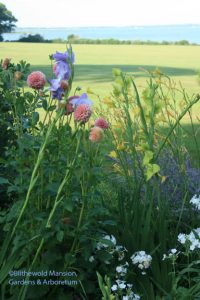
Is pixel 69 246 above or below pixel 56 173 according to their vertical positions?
below

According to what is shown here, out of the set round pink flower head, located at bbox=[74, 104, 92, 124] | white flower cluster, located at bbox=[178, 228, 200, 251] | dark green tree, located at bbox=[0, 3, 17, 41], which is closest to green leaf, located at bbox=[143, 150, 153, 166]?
white flower cluster, located at bbox=[178, 228, 200, 251]

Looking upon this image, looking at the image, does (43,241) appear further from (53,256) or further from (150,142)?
(150,142)

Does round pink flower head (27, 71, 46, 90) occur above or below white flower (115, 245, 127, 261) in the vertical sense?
above

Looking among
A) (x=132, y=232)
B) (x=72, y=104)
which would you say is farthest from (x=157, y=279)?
(x=72, y=104)

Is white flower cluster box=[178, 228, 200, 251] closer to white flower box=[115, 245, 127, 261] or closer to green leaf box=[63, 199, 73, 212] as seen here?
white flower box=[115, 245, 127, 261]

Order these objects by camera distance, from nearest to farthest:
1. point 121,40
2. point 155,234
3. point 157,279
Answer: point 157,279
point 155,234
point 121,40

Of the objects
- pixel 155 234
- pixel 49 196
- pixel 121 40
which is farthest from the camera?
pixel 121 40

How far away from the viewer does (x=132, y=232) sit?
8.52 ft

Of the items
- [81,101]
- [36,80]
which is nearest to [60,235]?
[81,101]

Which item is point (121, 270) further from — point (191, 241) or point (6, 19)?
point (6, 19)

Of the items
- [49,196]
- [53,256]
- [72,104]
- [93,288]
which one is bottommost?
[93,288]

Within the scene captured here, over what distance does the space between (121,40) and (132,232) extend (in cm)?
3944

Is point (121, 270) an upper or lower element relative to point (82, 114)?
lower

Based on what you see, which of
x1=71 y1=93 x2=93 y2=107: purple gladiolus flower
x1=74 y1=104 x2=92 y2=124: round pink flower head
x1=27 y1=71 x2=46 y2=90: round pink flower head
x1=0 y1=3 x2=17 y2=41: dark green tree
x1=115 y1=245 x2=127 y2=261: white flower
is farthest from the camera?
x1=0 y1=3 x2=17 y2=41: dark green tree
